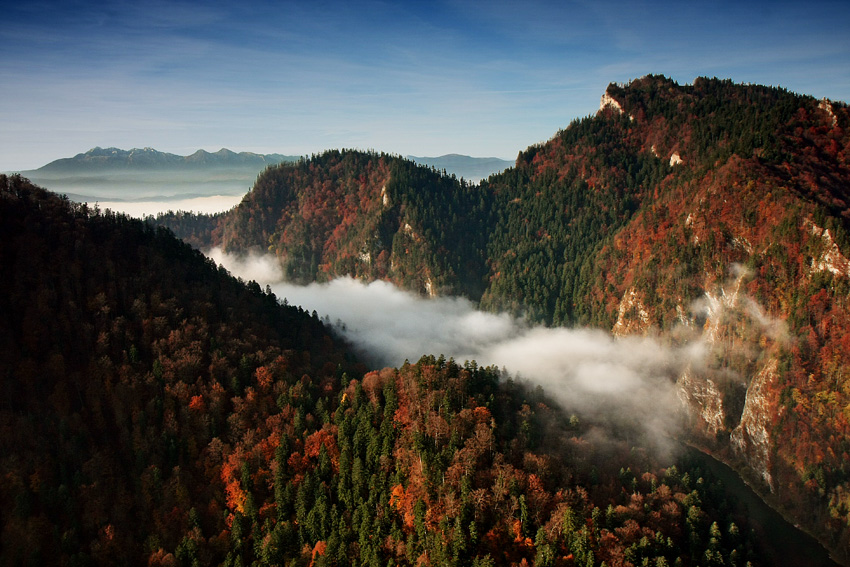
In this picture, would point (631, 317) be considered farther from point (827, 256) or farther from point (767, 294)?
point (827, 256)

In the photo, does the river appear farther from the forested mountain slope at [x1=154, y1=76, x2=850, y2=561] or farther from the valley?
the forested mountain slope at [x1=154, y1=76, x2=850, y2=561]

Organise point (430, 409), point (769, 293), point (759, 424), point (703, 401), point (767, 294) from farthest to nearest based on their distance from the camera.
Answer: point (703, 401)
point (767, 294)
point (769, 293)
point (759, 424)
point (430, 409)

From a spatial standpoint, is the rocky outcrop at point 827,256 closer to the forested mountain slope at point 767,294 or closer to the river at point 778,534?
the forested mountain slope at point 767,294

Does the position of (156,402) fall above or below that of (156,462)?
above

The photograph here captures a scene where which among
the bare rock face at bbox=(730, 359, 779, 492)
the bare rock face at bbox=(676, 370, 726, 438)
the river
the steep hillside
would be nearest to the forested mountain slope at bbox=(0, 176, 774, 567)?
the river

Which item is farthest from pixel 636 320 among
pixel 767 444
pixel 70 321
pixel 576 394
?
pixel 70 321

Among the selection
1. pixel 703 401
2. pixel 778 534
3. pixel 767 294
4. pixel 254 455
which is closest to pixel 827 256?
pixel 767 294

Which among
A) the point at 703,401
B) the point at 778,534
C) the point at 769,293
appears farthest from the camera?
the point at 703,401

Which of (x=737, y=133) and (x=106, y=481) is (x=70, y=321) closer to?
(x=106, y=481)

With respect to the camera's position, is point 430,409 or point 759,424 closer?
point 430,409
